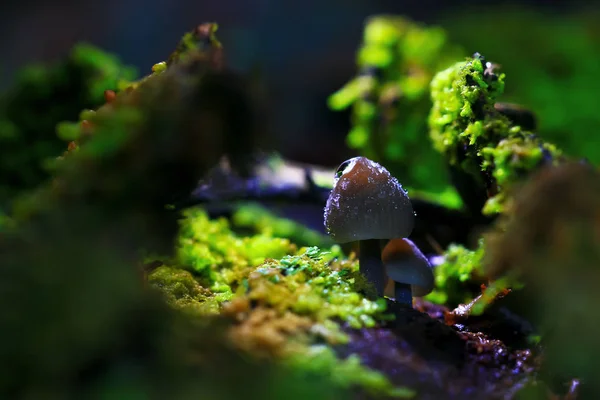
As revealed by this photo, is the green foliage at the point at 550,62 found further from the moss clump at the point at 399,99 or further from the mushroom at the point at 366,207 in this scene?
the mushroom at the point at 366,207

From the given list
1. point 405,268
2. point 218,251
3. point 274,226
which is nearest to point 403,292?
point 405,268

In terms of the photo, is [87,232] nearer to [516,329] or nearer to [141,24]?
[516,329]

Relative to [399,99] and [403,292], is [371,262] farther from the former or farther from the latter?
[399,99]

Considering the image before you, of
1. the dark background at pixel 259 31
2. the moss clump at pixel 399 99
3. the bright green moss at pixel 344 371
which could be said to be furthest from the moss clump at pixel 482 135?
the dark background at pixel 259 31

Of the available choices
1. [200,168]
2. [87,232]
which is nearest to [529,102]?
[200,168]

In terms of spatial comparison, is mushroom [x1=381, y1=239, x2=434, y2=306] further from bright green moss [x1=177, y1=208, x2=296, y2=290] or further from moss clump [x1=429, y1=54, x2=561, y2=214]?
bright green moss [x1=177, y1=208, x2=296, y2=290]
